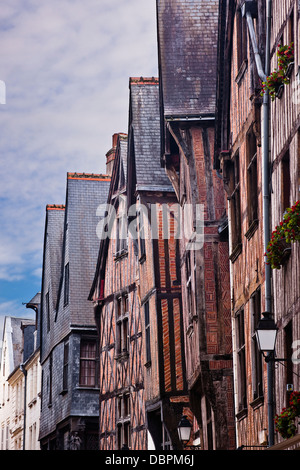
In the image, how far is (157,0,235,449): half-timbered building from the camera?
55.7 ft

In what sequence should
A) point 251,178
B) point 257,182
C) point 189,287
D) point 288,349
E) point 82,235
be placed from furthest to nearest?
point 82,235 → point 189,287 → point 251,178 → point 257,182 → point 288,349

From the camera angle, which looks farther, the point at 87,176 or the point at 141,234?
the point at 87,176

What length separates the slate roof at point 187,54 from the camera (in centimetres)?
1927

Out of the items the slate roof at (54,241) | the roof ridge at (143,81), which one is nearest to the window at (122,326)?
the roof ridge at (143,81)

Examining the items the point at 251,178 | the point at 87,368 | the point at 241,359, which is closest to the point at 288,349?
the point at 241,359

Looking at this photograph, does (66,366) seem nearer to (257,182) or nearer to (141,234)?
A: (141,234)

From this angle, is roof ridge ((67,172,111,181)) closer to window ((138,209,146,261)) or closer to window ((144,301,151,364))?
window ((138,209,146,261))

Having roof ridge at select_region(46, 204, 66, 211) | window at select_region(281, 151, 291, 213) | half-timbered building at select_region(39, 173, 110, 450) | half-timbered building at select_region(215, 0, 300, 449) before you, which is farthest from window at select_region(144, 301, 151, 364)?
roof ridge at select_region(46, 204, 66, 211)

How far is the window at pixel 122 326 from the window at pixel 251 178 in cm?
1073

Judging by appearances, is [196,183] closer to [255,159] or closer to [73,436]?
[255,159]

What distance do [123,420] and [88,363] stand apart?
13.7ft

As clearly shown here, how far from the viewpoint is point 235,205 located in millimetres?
16266

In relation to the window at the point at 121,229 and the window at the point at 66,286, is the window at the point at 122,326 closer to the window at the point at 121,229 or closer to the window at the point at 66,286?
the window at the point at 121,229

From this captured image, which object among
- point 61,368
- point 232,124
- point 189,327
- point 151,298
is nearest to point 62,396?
point 61,368
